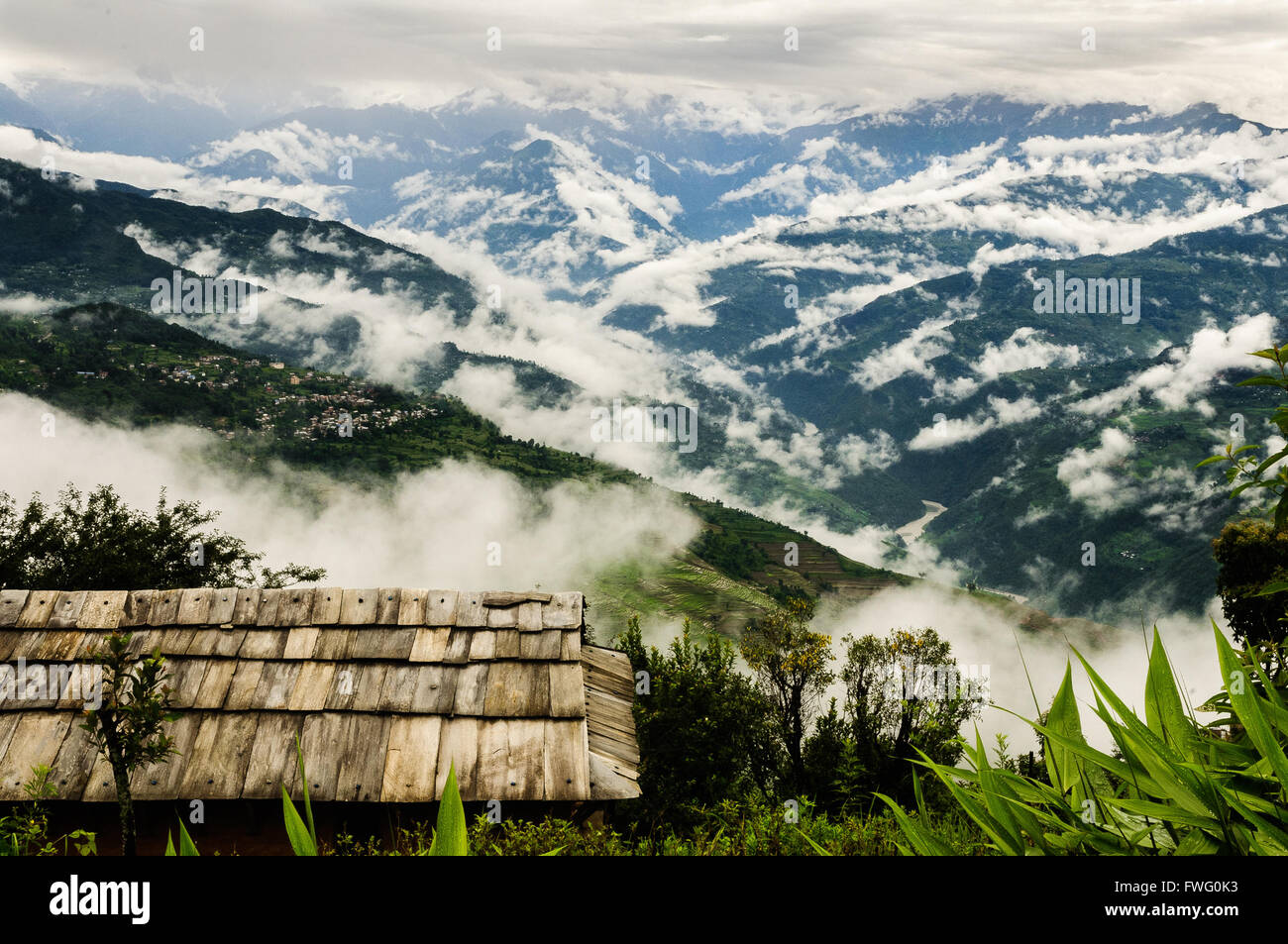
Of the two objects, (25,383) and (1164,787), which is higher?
(25,383)

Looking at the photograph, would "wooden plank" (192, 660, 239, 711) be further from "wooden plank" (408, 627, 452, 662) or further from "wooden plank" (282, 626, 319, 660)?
"wooden plank" (408, 627, 452, 662)

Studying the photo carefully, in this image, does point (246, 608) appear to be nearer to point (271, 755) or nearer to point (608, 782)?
point (271, 755)

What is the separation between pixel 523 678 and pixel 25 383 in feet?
727

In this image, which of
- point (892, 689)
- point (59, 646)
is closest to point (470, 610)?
point (59, 646)

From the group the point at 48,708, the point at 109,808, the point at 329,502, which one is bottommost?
the point at 109,808

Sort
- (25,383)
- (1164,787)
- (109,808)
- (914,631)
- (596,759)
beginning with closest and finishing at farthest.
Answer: (1164,787) → (109,808) → (596,759) → (914,631) → (25,383)

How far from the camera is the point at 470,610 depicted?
39.9 feet

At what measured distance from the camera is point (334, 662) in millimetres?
11281

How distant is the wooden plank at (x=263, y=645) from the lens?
1123 centimetres

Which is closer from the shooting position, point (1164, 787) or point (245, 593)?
point (1164, 787)

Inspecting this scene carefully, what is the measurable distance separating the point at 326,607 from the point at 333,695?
159cm

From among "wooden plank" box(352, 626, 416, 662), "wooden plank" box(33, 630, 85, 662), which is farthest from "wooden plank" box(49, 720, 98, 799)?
"wooden plank" box(352, 626, 416, 662)
